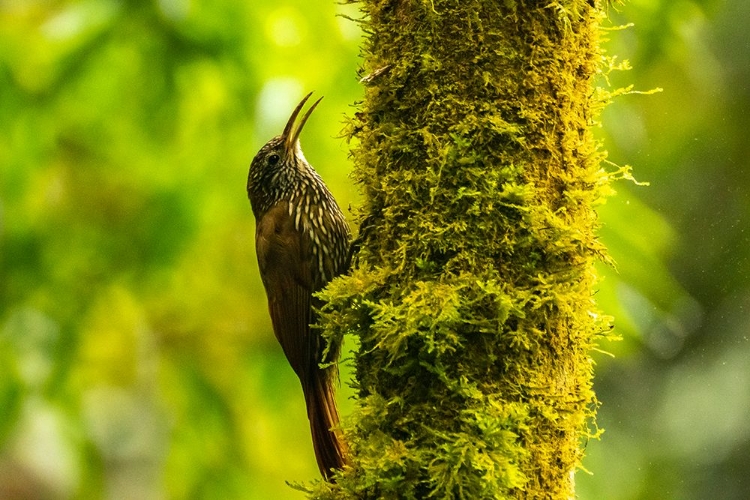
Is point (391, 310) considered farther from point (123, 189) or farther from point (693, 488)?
point (693, 488)

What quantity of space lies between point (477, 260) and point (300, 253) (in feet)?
4.77

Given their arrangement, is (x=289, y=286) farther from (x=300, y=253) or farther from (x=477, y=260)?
(x=477, y=260)

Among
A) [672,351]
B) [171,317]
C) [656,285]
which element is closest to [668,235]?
[656,285]

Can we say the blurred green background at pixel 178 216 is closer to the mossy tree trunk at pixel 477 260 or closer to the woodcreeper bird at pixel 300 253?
the woodcreeper bird at pixel 300 253

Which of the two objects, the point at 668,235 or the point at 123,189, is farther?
the point at 123,189

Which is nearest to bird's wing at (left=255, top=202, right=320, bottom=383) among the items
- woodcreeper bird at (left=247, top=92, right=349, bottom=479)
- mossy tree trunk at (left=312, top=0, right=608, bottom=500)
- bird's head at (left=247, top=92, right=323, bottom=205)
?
woodcreeper bird at (left=247, top=92, right=349, bottom=479)

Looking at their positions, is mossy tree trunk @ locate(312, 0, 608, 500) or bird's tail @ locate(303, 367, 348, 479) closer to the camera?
mossy tree trunk @ locate(312, 0, 608, 500)

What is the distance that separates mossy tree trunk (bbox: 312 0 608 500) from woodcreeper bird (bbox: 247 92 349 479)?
0.86 m

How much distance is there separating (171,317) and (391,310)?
6.60 ft

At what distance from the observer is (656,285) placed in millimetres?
2803

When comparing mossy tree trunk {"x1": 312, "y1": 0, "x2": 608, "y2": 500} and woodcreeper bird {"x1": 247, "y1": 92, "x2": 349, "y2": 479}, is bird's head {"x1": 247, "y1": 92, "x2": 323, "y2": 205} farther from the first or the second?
mossy tree trunk {"x1": 312, "y1": 0, "x2": 608, "y2": 500}

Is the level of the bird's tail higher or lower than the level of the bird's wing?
lower

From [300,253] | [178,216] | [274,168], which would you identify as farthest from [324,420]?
[274,168]

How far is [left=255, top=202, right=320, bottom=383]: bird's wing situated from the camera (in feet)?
9.84
